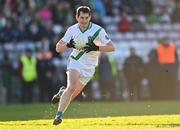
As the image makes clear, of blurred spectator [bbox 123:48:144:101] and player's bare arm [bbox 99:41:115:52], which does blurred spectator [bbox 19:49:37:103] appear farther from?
player's bare arm [bbox 99:41:115:52]

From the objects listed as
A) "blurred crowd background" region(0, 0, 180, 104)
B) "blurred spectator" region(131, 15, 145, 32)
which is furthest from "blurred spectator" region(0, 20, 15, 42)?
"blurred spectator" region(131, 15, 145, 32)

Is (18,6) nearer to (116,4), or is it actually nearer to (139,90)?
(116,4)

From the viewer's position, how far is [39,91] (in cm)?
2772

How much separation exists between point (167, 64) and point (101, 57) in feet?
7.53

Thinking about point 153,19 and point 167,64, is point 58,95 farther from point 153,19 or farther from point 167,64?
point 153,19

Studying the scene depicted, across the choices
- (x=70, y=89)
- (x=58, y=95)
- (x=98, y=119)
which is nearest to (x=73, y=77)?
(x=70, y=89)

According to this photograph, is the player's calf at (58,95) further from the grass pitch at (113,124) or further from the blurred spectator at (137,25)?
the blurred spectator at (137,25)

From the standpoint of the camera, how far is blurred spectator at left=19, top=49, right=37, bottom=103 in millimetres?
27344

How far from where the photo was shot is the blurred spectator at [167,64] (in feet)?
87.8

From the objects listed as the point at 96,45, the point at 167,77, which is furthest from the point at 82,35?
the point at 167,77

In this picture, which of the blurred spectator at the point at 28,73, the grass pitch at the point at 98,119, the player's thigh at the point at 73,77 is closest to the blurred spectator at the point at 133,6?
the blurred spectator at the point at 28,73

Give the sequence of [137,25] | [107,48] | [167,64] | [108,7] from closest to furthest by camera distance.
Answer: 1. [107,48]
2. [167,64]
3. [137,25]
4. [108,7]

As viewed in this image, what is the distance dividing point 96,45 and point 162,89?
40.7 feet

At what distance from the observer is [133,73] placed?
27.3 meters
